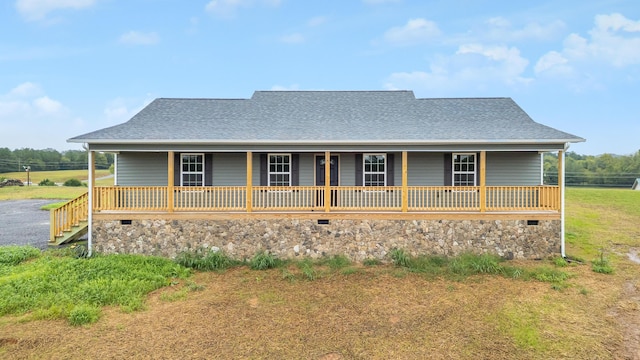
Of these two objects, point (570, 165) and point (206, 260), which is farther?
point (570, 165)

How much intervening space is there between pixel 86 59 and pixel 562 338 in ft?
118

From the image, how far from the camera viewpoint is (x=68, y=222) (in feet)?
37.1

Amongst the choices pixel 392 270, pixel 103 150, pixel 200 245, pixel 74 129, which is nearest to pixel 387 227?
pixel 392 270

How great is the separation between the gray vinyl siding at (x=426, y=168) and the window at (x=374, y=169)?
0.68 meters

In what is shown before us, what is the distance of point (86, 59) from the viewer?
92.9 feet

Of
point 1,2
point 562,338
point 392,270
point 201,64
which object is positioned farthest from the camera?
point 201,64

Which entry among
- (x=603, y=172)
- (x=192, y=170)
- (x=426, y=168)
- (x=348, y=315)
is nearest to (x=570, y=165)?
(x=603, y=172)

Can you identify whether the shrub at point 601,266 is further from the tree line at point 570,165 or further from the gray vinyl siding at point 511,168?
the tree line at point 570,165

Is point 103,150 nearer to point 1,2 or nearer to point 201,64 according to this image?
point 1,2

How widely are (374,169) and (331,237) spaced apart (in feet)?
11.8

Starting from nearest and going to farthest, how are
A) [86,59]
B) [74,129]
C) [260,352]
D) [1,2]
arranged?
[260,352]
[1,2]
[86,59]
[74,129]

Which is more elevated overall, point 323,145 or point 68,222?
point 323,145

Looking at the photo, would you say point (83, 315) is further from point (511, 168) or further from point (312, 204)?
point (511, 168)

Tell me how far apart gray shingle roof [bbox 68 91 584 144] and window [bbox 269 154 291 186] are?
130 centimetres
